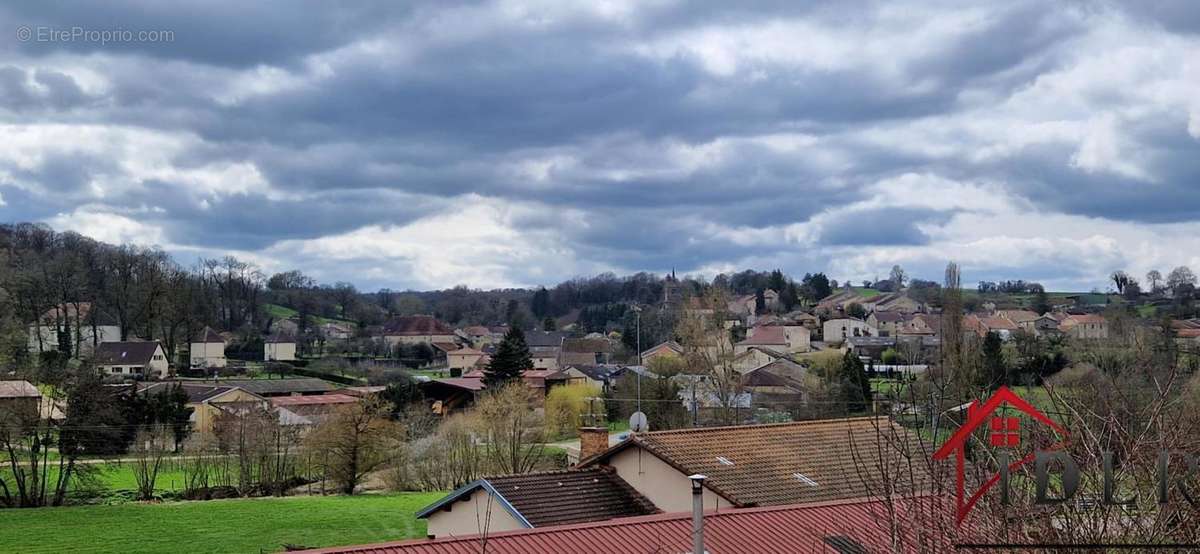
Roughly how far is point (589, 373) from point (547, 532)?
6124cm

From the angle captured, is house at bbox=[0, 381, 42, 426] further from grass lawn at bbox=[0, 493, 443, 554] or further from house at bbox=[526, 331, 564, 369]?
house at bbox=[526, 331, 564, 369]

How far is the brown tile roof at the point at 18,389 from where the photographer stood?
118ft

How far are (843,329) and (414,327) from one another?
→ 51032 mm

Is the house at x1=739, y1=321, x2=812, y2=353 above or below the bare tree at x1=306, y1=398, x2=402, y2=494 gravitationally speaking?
above

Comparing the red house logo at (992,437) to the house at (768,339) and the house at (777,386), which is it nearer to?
the house at (777,386)

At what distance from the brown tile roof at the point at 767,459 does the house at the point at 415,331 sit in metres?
98.8

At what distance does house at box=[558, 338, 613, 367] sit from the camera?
9631cm

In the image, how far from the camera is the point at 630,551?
13.2m

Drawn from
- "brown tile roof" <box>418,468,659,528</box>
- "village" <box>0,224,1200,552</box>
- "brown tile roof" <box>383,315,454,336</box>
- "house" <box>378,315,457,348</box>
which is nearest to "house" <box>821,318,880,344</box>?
"village" <box>0,224,1200,552</box>

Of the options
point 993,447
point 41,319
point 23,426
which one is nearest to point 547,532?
point 993,447

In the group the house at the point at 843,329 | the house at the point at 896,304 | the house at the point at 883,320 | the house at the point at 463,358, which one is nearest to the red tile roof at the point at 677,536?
the house at the point at 463,358

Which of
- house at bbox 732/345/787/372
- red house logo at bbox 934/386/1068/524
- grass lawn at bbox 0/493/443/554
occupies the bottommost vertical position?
grass lawn at bbox 0/493/443/554

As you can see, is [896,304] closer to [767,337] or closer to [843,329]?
[843,329]

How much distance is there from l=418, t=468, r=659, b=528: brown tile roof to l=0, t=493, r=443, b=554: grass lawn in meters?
9.53
